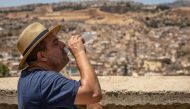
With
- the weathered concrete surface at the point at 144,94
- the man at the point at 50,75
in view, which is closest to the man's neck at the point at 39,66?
the man at the point at 50,75

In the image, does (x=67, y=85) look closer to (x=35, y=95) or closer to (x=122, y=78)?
(x=35, y=95)

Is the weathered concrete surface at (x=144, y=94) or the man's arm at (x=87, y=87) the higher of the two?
the man's arm at (x=87, y=87)

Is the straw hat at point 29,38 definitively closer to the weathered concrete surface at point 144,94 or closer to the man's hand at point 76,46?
the man's hand at point 76,46

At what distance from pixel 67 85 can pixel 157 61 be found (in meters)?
46.6

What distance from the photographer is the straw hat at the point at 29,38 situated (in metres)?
2.08

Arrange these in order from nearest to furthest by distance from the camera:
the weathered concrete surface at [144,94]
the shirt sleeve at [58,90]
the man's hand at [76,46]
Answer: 1. the shirt sleeve at [58,90]
2. the man's hand at [76,46]
3. the weathered concrete surface at [144,94]

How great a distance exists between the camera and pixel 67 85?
6.33 ft

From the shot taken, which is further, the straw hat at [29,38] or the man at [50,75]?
the straw hat at [29,38]

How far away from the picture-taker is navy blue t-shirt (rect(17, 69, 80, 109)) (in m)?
1.92

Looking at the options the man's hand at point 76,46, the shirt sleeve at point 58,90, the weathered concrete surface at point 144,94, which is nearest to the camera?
the shirt sleeve at point 58,90

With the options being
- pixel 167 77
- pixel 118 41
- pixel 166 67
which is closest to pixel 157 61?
pixel 166 67

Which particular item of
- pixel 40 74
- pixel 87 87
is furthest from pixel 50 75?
pixel 87 87

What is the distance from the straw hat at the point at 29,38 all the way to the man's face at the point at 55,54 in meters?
0.03

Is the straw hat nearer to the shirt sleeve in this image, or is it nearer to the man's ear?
the man's ear
